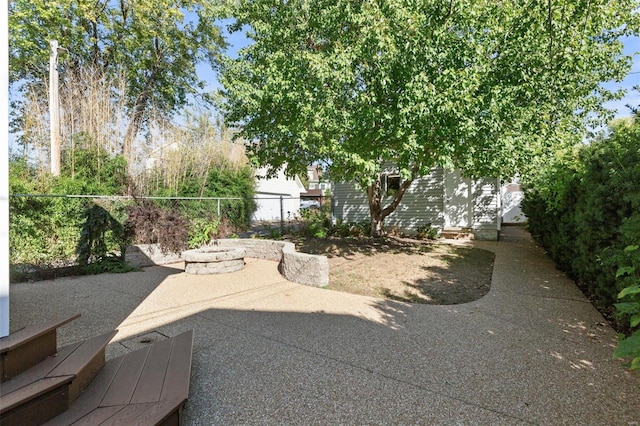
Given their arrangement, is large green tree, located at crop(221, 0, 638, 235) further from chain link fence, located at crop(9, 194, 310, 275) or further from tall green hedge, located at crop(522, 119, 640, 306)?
chain link fence, located at crop(9, 194, 310, 275)

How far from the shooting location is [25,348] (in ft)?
6.57

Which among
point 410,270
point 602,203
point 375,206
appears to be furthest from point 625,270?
point 375,206

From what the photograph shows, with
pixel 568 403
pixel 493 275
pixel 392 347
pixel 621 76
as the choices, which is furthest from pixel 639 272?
pixel 621 76

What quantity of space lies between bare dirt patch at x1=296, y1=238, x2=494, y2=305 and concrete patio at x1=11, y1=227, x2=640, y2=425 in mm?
465

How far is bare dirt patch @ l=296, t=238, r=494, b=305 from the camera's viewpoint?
5316mm

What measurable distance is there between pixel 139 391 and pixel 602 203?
464 centimetres

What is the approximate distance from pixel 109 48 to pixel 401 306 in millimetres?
16809

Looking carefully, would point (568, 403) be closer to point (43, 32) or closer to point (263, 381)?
point (263, 381)

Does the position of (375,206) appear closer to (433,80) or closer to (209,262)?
(433,80)

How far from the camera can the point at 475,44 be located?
5.86 metres

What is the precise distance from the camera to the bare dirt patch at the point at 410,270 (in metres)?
5.32

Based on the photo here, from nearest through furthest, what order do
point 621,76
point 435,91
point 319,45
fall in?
point 435,91, point 319,45, point 621,76

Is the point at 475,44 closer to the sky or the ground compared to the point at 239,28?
closer to the ground

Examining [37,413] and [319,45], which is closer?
[37,413]
